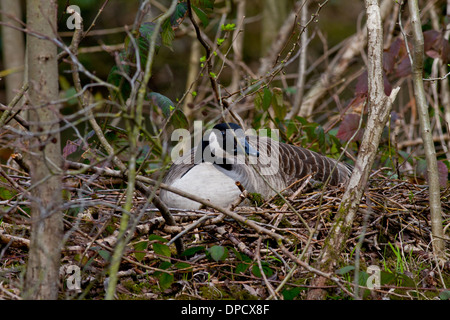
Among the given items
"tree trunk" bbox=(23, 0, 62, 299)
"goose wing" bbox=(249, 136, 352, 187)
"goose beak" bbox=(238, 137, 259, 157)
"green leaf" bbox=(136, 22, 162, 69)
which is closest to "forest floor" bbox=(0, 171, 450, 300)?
"tree trunk" bbox=(23, 0, 62, 299)

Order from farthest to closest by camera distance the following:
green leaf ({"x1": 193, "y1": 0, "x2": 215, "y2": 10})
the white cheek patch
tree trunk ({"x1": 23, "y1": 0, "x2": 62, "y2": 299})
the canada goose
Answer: the white cheek patch < the canada goose < green leaf ({"x1": 193, "y1": 0, "x2": 215, "y2": 10}) < tree trunk ({"x1": 23, "y1": 0, "x2": 62, "y2": 299})

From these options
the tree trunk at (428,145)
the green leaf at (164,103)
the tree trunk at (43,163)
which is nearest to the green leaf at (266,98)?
the green leaf at (164,103)

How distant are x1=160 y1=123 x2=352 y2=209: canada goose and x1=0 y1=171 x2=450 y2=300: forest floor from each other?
18 centimetres

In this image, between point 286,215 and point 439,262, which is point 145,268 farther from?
point 439,262

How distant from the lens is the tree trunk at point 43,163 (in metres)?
2.36

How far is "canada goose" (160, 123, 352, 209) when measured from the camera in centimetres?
393

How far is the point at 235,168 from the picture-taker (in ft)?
14.2

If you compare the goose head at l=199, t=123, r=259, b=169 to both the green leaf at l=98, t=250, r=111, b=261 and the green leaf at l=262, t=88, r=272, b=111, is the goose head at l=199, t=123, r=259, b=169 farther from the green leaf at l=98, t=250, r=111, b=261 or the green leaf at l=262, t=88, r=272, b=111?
the green leaf at l=98, t=250, r=111, b=261

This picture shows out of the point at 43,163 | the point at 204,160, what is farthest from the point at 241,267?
the point at 204,160

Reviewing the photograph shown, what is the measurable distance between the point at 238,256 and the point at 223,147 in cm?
156

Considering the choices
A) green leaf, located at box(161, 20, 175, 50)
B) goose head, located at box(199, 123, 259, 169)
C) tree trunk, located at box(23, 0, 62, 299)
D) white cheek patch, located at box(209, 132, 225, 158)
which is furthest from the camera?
white cheek patch, located at box(209, 132, 225, 158)

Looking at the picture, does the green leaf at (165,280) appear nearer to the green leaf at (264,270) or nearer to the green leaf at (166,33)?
the green leaf at (264,270)

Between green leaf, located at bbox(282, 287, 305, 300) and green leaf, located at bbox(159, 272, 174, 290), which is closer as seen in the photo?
green leaf, located at bbox(282, 287, 305, 300)

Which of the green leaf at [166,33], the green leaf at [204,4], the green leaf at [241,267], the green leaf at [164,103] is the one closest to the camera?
the green leaf at [241,267]
